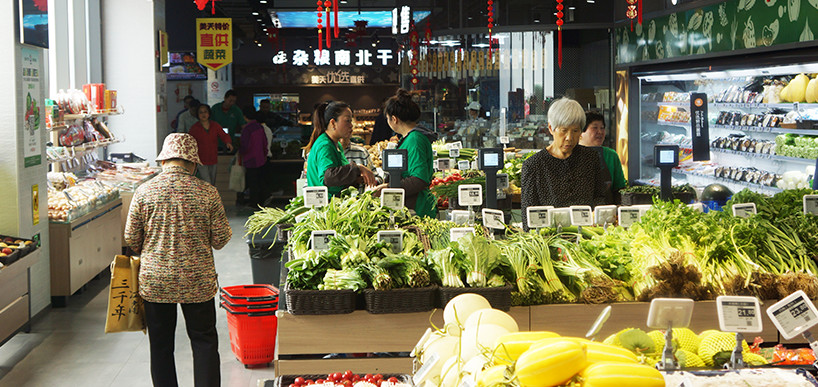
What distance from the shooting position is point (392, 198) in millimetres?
4500

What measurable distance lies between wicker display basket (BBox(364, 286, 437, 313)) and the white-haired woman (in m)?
1.43

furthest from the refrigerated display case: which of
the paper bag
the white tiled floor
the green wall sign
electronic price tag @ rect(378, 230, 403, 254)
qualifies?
the paper bag

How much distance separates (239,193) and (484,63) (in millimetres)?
5895

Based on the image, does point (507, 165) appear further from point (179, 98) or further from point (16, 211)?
point (179, 98)

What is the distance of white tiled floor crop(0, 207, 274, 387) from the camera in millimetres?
5125

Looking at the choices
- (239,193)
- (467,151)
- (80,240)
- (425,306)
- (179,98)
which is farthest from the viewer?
(179,98)

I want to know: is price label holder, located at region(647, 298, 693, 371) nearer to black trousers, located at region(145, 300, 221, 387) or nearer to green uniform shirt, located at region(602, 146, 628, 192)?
black trousers, located at region(145, 300, 221, 387)

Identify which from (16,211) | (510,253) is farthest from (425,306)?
(16,211)

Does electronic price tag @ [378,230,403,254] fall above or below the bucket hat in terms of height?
below

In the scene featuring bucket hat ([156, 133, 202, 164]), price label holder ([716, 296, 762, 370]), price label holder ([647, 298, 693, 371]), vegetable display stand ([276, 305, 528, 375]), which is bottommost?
vegetable display stand ([276, 305, 528, 375])

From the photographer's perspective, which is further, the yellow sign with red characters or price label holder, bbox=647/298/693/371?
the yellow sign with red characters

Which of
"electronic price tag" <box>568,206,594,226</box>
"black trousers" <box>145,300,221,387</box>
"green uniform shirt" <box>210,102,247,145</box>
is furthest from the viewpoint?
"green uniform shirt" <box>210,102,247,145</box>

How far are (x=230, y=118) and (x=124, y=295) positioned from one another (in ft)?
33.9

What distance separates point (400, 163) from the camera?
494 centimetres
